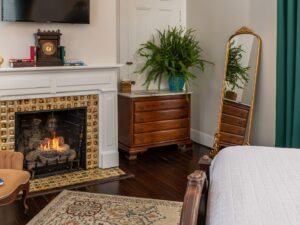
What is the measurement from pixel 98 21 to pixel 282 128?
7.28 ft

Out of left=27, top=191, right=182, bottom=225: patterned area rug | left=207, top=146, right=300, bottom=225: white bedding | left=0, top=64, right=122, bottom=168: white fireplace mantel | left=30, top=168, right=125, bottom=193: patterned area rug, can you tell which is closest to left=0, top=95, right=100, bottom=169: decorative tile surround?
left=0, top=64, right=122, bottom=168: white fireplace mantel

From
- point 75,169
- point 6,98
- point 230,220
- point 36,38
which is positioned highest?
point 36,38

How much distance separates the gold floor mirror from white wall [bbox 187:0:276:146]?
10 centimetres

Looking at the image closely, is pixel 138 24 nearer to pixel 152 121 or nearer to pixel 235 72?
pixel 152 121

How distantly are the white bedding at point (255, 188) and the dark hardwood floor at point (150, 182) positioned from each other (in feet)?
4.72

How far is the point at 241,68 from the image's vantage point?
14.2 ft

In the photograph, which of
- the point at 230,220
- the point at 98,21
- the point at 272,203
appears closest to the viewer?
the point at 230,220

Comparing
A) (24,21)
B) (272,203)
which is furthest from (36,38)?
(272,203)

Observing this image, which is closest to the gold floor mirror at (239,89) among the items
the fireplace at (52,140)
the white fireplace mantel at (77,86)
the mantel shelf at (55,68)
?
the white fireplace mantel at (77,86)

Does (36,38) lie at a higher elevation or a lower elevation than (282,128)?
higher

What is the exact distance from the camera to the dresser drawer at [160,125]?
4625 mm

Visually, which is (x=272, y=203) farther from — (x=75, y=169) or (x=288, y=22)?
(x=75, y=169)

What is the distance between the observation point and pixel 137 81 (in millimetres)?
5141

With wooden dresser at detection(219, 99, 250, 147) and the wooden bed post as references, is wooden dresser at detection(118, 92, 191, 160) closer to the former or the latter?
wooden dresser at detection(219, 99, 250, 147)
